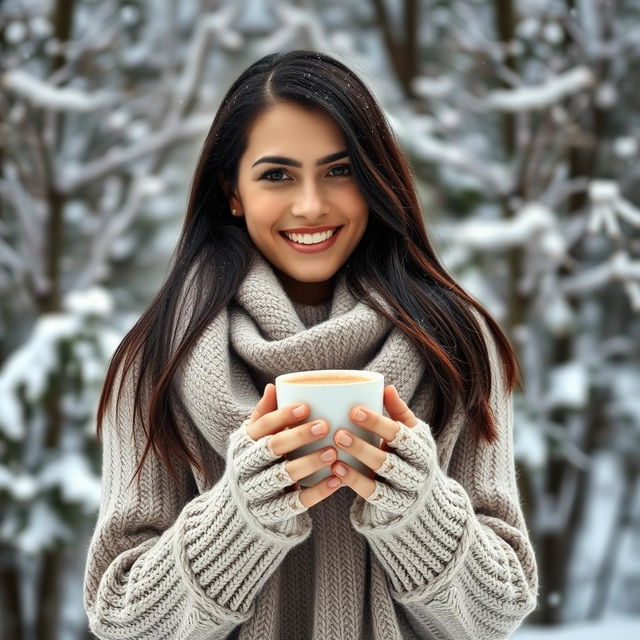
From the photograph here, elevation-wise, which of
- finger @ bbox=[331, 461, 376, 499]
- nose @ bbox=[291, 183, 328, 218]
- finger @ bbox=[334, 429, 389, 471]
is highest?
nose @ bbox=[291, 183, 328, 218]

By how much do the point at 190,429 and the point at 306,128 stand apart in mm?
358

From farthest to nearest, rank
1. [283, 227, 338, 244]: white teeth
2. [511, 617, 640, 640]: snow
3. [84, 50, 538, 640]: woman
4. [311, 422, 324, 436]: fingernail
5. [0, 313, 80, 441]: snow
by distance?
[511, 617, 640, 640]: snow, [0, 313, 80, 441]: snow, [283, 227, 338, 244]: white teeth, [84, 50, 538, 640]: woman, [311, 422, 324, 436]: fingernail

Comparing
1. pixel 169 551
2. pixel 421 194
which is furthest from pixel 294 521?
pixel 421 194

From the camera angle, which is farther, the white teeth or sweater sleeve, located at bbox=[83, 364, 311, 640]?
the white teeth

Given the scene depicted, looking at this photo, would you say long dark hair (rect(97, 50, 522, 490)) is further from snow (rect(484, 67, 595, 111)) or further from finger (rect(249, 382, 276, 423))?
snow (rect(484, 67, 595, 111))

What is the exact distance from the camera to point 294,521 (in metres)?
0.85

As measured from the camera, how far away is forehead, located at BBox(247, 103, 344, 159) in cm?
99

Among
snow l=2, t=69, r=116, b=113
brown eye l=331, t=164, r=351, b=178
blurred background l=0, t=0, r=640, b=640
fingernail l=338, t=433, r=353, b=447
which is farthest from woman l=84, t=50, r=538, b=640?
snow l=2, t=69, r=116, b=113

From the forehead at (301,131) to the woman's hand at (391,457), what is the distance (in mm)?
310

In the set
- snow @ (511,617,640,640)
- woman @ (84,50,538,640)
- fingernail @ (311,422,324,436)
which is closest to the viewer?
fingernail @ (311,422,324,436)

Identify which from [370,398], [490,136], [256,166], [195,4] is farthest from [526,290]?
[370,398]

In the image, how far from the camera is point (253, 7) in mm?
3229

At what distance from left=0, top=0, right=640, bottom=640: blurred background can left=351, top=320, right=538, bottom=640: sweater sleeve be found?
1388 mm

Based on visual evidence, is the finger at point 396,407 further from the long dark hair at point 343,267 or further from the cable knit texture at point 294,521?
the long dark hair at point 343,267
